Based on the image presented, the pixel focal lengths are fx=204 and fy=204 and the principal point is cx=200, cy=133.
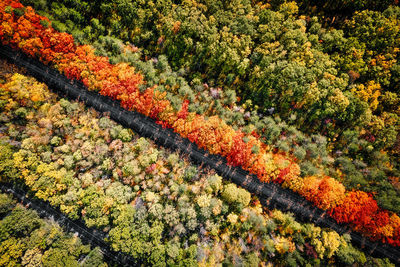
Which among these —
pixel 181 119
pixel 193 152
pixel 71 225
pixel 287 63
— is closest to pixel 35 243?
pixel 71 225

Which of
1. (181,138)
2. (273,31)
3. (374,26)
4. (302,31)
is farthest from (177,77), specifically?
(374,26)

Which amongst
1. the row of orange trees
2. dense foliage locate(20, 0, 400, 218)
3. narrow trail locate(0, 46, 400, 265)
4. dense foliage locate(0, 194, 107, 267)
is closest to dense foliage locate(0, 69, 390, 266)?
narrow trail locate(0, 46, 400, 265)

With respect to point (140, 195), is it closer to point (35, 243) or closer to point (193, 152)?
point (193, 152)

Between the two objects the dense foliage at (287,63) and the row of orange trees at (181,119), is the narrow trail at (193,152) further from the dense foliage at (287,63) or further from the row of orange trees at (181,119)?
the dense foliage at (287,63)

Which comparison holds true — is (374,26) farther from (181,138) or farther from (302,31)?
(181,138)

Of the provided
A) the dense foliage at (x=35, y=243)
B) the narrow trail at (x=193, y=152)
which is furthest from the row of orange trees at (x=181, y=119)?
the dense foliage at (x=35, y=243)

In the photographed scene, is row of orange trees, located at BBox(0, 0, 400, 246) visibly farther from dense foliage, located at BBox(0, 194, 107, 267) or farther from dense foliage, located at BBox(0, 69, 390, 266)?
dense foliage, located at BBox(0, 194, 107, 267)
